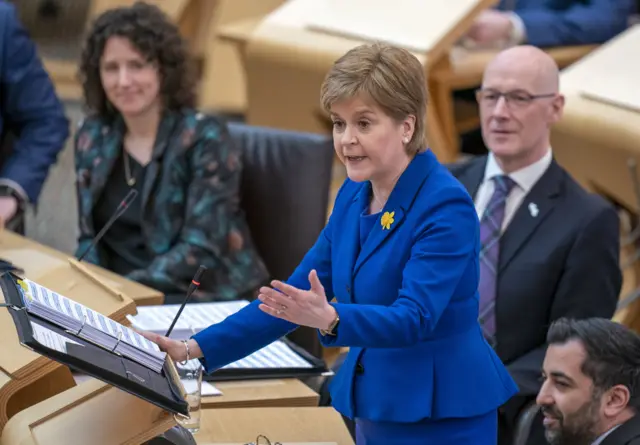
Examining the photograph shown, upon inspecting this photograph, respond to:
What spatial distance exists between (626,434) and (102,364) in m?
1.10

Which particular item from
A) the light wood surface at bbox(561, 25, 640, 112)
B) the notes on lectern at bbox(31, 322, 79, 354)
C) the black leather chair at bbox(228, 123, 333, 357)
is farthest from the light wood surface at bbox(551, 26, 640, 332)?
the notes on lectern at bbox(31, 322, 79, 354)

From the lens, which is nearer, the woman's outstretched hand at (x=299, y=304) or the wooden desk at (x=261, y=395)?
the woman's outstretched hand at (x=299, y=304)

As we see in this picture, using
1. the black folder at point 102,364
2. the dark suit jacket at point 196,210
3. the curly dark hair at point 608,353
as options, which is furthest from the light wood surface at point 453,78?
the black folder at point 102,364

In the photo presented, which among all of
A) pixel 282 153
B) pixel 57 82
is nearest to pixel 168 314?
pixel 282 153

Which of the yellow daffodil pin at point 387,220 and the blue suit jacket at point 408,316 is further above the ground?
the yellow daffodil pin at point 387,220

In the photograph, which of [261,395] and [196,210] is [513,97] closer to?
[196,210]

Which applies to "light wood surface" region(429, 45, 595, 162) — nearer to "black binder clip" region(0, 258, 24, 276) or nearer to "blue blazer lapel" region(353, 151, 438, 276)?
"black binder clip" region(0, 258, 24, 276)

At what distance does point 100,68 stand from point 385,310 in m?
1.76

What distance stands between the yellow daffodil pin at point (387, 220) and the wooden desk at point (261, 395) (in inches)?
23.8

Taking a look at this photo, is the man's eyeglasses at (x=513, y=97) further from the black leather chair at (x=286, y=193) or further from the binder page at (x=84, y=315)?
the binder page at (x=84, y=315)

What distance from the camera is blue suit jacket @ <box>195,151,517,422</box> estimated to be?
5.80ft

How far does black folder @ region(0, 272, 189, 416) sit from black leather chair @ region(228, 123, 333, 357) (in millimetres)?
1374

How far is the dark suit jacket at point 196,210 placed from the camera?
10.3 ft

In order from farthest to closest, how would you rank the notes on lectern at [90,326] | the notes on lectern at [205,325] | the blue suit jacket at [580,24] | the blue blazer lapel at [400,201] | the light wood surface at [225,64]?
the light wood surface at [225,64] < the blue suit jacket at [580,24] < the notes on lectern at [205,325] < the blue blazer lapel at [400,201] < the notes on lectern at [90,326]
